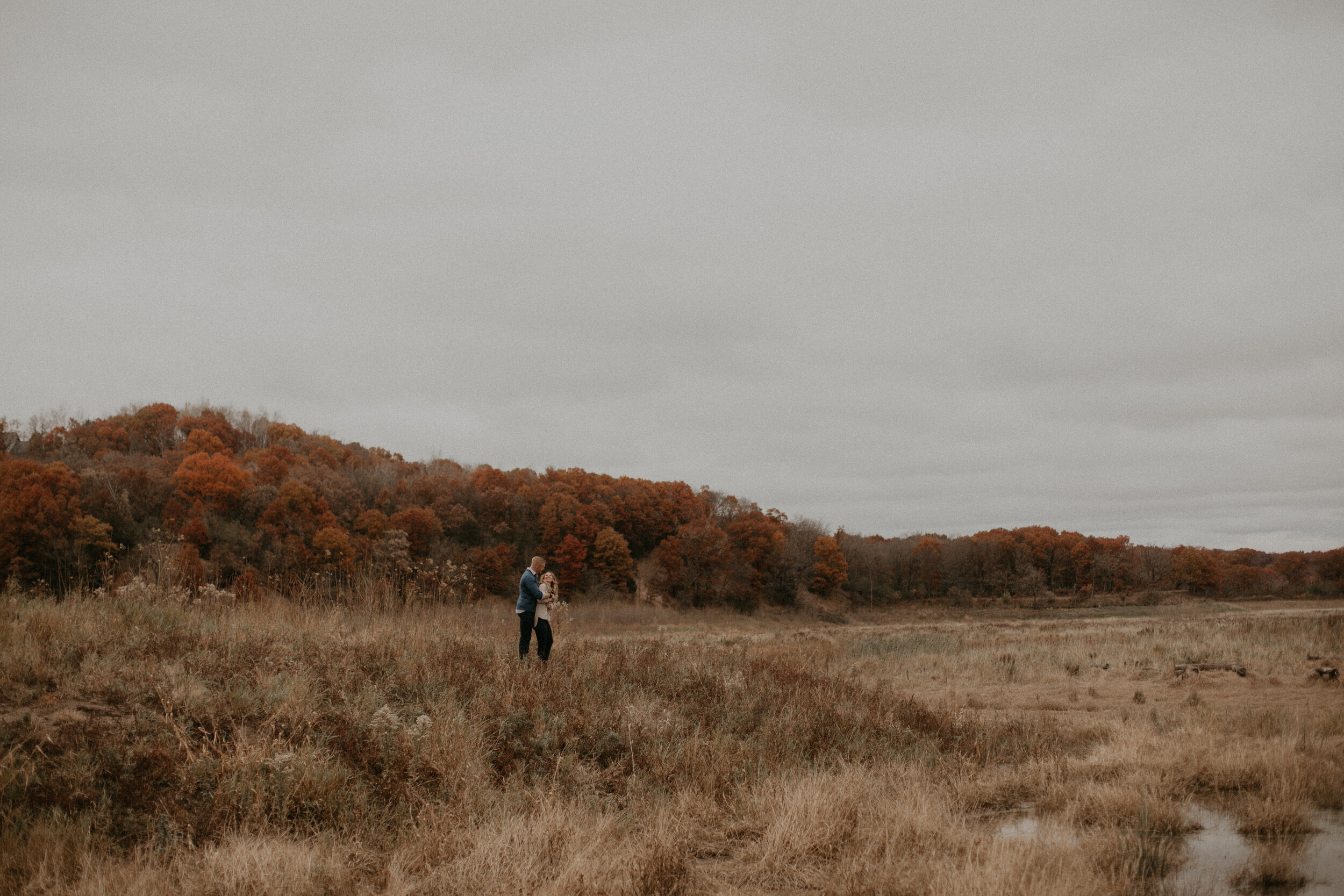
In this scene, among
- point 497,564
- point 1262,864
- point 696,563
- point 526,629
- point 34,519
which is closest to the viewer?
point 1262,864

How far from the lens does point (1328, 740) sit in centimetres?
761

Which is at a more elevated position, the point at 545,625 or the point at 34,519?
the point at 34,519

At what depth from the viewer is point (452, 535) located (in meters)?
62.6

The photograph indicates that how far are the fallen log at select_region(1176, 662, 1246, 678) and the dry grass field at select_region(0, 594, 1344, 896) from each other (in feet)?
10.1

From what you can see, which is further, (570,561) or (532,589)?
(570,561)

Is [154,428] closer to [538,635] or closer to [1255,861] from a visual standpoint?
[538,635]

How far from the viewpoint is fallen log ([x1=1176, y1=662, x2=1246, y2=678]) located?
14203 millimetres

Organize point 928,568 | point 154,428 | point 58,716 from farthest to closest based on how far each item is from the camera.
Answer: point 928,568 < point 154,428 < point 58,716

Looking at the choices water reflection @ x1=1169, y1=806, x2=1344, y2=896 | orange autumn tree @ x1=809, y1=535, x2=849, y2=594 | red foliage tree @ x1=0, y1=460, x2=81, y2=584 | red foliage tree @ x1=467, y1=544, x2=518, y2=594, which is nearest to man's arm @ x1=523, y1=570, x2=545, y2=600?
water reflection @ x1=1169, y1=806, x2=1344, y2=896

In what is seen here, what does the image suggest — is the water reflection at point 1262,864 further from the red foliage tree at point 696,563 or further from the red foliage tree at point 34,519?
the red foliage tree at point 696,563

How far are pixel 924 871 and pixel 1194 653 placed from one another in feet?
57.5

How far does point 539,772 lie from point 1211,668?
49.7 feet

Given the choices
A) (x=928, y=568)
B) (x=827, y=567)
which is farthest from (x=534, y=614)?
(x=928, y=568)

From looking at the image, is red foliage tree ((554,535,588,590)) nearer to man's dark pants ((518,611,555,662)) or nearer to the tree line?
the tree line
